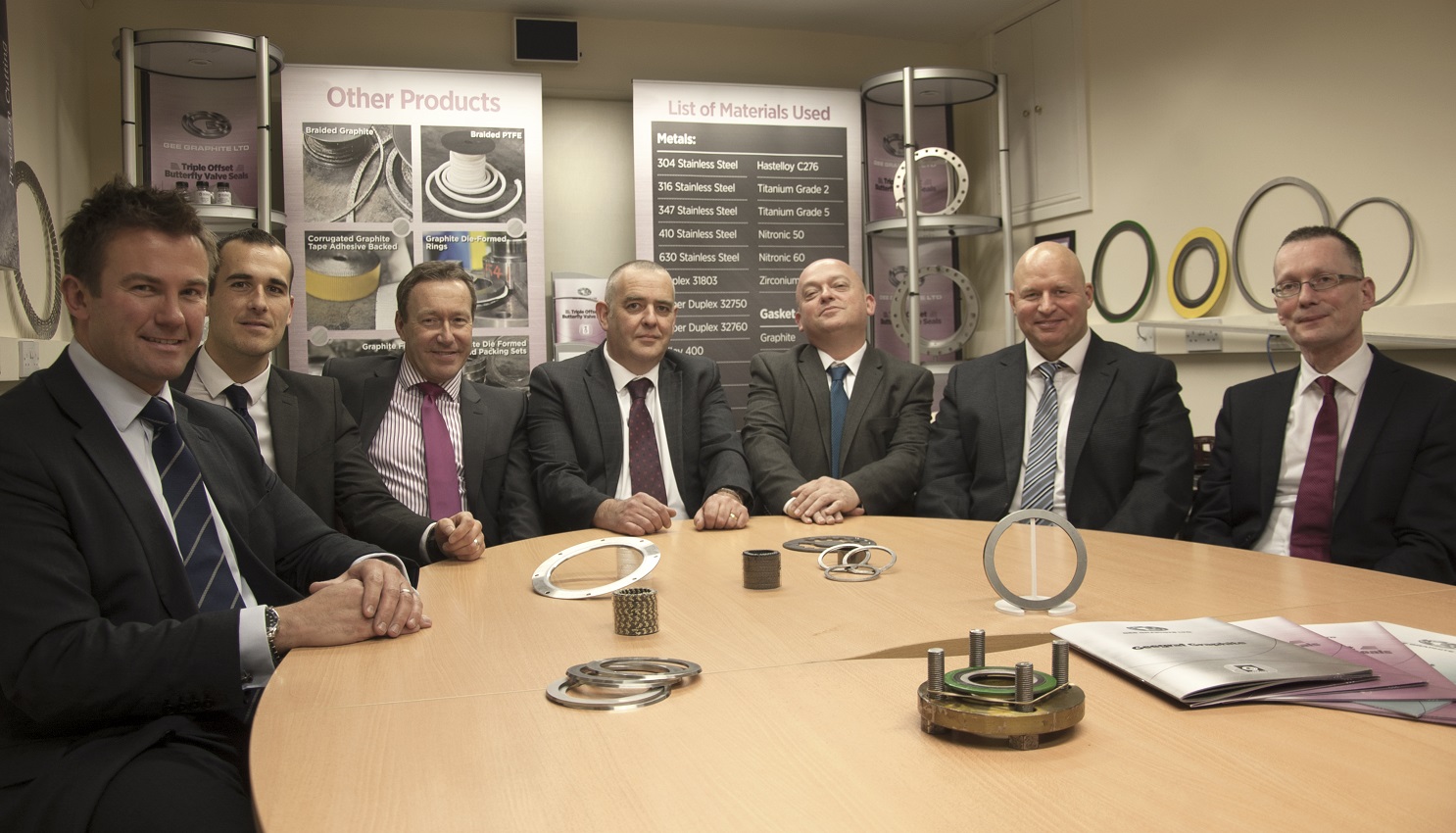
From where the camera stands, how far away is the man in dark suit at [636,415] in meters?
3.32

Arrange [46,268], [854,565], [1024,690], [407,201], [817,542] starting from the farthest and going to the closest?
1. [407,201]
2. [46,268]
3. [817,542]
4. [854,565]
5. [1024,690]

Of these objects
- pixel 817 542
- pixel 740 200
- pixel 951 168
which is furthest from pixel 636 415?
pixel 951 168

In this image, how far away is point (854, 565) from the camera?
2000 millimetres

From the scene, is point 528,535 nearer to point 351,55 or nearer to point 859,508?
point 859,508

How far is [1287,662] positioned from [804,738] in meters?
0.60

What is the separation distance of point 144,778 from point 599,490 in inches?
80.4

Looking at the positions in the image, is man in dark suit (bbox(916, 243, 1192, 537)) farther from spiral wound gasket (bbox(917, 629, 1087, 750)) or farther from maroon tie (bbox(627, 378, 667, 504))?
spiral wound gasket (bbox(917, 629, 1087, 750))

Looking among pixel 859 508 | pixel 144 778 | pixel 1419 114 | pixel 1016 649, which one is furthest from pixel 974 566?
pixel 1419 114

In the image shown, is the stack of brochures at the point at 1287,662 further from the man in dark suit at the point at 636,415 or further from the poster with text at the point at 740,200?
the poster with text at the point at 740,200

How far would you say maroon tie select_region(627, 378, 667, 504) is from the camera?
11.0 feet

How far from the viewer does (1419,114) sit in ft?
11.9

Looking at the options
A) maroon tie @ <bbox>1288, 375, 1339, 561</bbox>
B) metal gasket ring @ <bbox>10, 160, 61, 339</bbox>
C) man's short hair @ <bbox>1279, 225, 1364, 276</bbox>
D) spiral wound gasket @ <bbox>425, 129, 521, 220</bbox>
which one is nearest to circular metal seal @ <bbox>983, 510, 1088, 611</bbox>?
maroon tie @ <bbox>1288, 375, 1339, 561</bbox>

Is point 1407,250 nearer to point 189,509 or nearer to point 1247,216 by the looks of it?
point 1247,216

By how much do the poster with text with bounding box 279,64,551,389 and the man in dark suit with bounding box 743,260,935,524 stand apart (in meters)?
1.81
